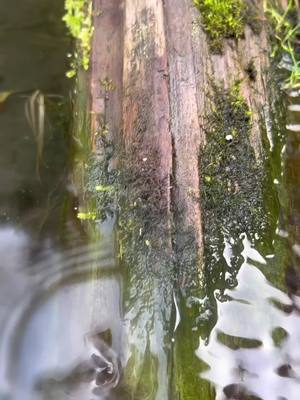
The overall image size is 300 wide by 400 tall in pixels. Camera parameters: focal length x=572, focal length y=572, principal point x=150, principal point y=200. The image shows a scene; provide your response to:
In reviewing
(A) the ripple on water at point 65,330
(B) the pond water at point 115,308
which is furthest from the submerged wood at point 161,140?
(A) the ripple on water at point 65,330

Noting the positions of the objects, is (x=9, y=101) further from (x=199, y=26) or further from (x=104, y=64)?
(x=199, y=26)

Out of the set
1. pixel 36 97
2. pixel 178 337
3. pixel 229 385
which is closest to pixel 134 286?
pixel 178 337

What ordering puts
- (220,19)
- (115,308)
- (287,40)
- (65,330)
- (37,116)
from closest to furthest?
(115,308) → (65,330) → (220,19) → (287,40) → (37,116)

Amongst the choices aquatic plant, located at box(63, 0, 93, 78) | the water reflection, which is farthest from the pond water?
aquatic plant, located at box(63, 0, 93, 78)

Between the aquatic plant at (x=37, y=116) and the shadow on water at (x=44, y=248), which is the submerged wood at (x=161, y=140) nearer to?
the shadow on water at (x=44, y=248)

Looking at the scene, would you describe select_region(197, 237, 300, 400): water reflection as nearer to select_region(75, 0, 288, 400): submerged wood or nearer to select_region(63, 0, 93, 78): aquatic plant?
select_region(75, 0, 288, 400): submerged wood

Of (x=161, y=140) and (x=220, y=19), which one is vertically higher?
(x=220, y=19)

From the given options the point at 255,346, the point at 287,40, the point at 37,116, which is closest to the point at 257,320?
the point at 255,346

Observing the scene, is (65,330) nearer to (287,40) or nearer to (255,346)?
(255,346)
